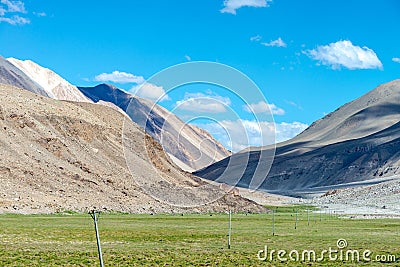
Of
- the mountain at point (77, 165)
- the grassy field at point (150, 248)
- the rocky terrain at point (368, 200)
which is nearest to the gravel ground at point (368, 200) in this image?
the rocky terrain at point (368, 200)

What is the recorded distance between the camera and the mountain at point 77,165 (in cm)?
9956

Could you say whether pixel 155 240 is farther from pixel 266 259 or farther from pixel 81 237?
pixel 266 259

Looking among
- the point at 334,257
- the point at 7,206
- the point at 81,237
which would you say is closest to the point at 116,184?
the point at 7,206

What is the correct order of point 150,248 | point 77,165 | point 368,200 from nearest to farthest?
1. point 150,248
2. point 77,165
3. point 368,200

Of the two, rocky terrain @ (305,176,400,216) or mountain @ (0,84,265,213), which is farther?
rocky terrain @ (305,176,400,216)

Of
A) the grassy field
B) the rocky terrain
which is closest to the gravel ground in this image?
the rocky terrain

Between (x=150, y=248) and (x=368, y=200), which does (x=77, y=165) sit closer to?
(x=150, y=248)

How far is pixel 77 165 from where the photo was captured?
383ft

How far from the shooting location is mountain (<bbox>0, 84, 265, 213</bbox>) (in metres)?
99.6

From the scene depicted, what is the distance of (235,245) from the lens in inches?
1766

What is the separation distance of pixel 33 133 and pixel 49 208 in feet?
98.5

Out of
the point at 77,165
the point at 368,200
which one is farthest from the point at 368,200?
the point at 77,165

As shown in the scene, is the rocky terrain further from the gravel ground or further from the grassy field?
the grassy field

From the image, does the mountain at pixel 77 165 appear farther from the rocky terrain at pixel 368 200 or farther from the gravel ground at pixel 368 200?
the rocky terrain at pixel 368 200
